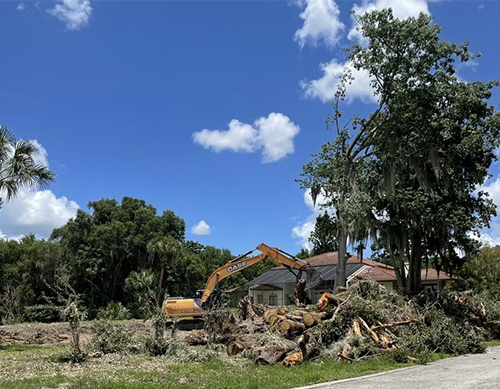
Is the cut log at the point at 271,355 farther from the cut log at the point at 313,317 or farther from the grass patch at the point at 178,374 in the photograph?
the cut log at the point at 313,317

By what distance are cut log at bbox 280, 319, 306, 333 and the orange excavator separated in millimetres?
5292

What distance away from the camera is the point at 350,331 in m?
12.8

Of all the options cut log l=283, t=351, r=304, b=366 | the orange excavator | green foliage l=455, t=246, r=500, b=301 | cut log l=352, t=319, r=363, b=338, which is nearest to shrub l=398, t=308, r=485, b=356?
cut log l=352, t=319, r=363, b=338

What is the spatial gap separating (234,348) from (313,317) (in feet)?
7.58

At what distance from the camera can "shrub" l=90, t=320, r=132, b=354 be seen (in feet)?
43.7

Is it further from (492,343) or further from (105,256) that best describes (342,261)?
(105,256)

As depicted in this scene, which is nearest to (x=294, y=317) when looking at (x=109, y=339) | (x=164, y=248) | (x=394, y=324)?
(x=394, y=324)

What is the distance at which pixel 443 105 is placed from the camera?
20.8 m

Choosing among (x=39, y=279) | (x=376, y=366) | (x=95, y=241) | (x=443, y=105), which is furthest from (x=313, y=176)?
(x=39, y=279)

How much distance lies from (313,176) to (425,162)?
4.99m

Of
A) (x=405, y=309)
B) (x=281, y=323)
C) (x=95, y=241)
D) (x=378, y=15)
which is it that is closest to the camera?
(x=281, y=323)

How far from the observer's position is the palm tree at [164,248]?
131 feet

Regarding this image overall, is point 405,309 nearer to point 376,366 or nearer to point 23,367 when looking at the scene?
point 376,366

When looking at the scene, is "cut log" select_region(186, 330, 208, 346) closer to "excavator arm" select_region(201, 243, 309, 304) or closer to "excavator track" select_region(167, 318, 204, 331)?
"excavator arm" select_region(201, 243, 309, 304)
